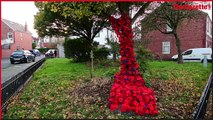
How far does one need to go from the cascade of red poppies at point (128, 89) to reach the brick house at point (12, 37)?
3685cm

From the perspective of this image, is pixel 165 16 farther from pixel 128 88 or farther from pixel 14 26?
pixel 14 26

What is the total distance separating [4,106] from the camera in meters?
7.67

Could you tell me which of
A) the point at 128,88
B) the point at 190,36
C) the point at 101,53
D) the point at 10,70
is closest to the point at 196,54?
the point at 190,36

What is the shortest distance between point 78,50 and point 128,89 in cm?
1671

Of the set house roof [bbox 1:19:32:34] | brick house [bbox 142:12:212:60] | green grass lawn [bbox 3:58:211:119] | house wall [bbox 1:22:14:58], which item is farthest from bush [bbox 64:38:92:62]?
house roof [bbox 1:19:32:34]

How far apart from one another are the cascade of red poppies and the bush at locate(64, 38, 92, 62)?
15844 millimetres

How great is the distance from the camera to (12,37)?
48.3 meters

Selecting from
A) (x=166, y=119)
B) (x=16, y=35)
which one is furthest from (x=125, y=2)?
(x=16, y=35)

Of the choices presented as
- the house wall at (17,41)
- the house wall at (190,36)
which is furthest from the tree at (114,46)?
the house wall at (17,41)

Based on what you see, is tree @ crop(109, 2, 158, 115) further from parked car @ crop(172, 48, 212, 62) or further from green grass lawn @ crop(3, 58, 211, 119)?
parked car @ crop(172, 48, 212, 62)

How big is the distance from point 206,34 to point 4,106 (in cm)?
2829

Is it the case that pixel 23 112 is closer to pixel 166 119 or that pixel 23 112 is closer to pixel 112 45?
pixel 166 119

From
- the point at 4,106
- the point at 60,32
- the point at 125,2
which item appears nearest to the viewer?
the point at 4,106

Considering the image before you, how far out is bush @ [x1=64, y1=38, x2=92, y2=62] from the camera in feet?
77.5
